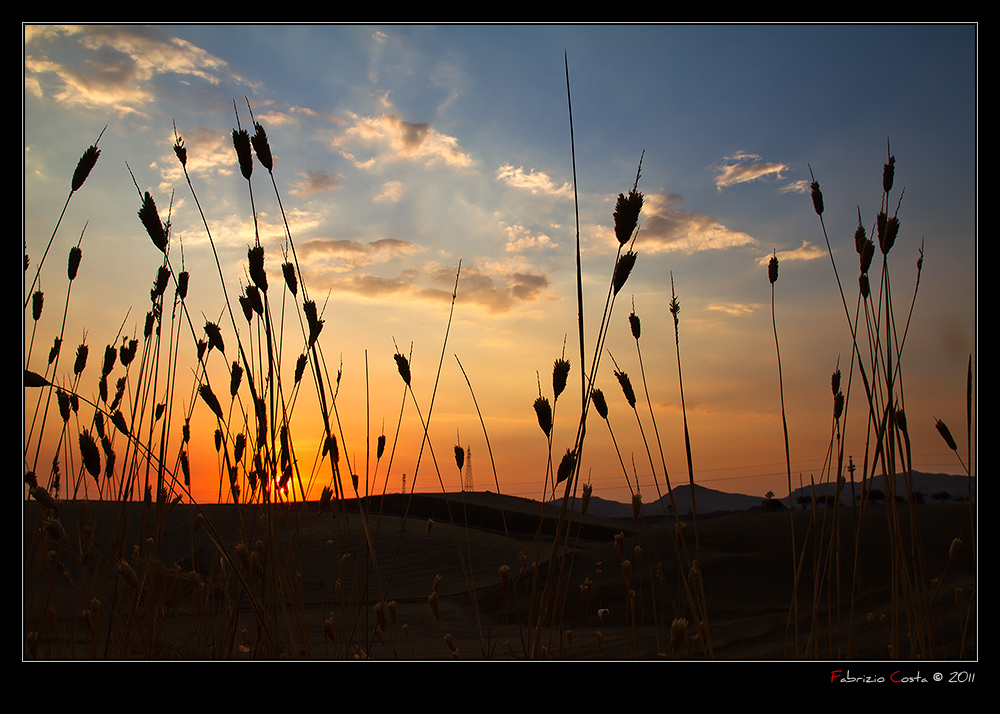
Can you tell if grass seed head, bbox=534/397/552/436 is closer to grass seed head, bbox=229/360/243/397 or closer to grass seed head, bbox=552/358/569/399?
grass seed head, bbox=552/358/569/399

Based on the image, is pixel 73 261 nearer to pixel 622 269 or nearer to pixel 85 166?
pixel 85 166

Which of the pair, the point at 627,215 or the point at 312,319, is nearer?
the point at 627,215

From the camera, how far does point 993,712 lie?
105cm

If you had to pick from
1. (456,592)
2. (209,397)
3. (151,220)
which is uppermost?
(151,220)

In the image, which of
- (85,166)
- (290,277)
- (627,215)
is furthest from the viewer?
(85,166)

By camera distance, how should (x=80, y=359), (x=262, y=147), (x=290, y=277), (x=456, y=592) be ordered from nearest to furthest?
(x=262, y=147), (x=290, y=277), (x=80, y=359), (x=456, y=592)

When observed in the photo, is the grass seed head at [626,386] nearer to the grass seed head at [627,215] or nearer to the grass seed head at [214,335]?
the grass seed head at [627,215]

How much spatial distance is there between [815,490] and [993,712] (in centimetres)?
87

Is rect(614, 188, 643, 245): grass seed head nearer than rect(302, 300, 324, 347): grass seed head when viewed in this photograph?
Yes

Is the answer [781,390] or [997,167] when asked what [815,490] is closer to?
[781,390]

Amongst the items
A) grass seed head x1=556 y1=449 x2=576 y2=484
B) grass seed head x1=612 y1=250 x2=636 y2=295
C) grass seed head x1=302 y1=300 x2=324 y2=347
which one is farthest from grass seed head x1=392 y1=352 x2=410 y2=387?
grass seed head x1=612 y1=250 x2=636 y2=295

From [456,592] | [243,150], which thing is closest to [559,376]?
[243,150]

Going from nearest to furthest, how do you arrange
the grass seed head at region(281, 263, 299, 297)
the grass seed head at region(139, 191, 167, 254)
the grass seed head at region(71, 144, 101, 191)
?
the grass seed head at region(139, 191, 167, 254) → the grass seed head at region(281, 263, 299, 297) → the grass seed head at region(71, 144, 101, 191)
